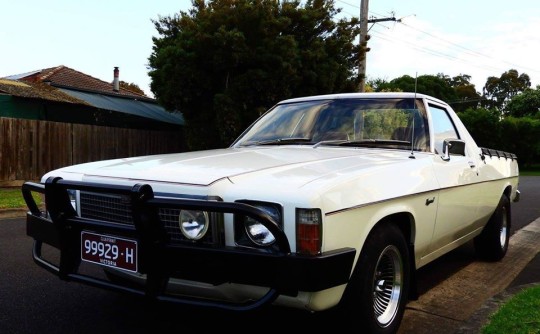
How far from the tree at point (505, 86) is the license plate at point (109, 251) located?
74.6 metres

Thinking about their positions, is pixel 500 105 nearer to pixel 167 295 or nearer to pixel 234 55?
pixel 234 55

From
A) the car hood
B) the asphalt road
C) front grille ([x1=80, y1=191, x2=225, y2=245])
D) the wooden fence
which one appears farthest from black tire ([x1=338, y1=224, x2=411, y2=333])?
the wooden fence

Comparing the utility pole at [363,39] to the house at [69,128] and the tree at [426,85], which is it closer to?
the house at [69,128]

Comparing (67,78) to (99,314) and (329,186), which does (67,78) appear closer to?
(99,314)

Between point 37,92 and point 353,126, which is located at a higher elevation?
point 37,92

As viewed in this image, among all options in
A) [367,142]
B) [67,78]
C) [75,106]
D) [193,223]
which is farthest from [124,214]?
[67,78]

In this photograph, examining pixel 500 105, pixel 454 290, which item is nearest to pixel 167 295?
pixel 454 290

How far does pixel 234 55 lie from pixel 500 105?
63.6 meters

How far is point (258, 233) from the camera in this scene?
249 cm

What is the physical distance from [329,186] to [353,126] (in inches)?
64.7

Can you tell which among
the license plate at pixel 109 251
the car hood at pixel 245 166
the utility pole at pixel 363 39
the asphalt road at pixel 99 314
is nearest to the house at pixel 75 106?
the utility pole at pixel 363 39

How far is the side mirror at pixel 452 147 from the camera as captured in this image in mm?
3930

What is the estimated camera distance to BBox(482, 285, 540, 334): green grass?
323 centimetres

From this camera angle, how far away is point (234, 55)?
15.3 m
